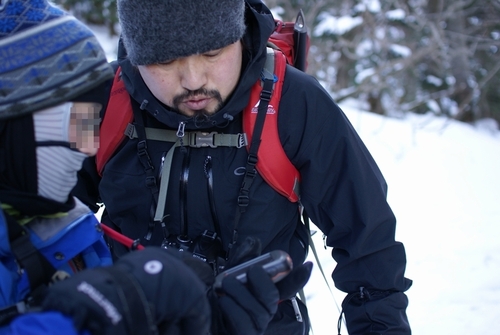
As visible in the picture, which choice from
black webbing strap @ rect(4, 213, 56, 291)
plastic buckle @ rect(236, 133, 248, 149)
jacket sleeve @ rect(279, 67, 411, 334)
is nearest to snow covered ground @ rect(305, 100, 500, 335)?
jacket sleeve @ rect(279, 67, 411, 334)

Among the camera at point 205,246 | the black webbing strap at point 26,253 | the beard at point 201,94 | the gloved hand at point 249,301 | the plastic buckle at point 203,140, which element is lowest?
the camera at point 205,246

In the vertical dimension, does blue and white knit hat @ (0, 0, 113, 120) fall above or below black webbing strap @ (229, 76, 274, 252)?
above

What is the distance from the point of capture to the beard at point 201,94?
6.68ft

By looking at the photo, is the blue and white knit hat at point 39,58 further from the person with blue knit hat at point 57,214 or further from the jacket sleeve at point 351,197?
the jacket sleeve at point 351,197

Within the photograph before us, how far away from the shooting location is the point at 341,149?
2.07m

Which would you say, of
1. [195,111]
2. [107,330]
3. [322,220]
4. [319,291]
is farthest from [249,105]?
[319,291]

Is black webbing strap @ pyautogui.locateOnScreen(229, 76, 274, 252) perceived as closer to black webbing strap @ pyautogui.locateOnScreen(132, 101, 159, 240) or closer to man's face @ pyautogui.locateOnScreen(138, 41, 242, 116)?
man's face @ pyautogui.locateOnScreen(138, 41, 242, 116)

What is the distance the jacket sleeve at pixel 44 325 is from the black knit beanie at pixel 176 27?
3.61 feet

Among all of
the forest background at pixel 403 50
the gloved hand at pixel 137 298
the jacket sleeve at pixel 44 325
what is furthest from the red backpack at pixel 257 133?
the forest background at pixel 403 50

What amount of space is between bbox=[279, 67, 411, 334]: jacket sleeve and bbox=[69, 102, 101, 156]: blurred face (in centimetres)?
76

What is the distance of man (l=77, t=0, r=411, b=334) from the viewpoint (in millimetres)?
2043

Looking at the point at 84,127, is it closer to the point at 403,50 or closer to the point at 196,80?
the point at 196,80

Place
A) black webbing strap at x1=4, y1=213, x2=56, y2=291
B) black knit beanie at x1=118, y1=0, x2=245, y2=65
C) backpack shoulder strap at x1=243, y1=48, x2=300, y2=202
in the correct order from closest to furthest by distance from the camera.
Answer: black webbing strap at x1=4, y1=213, x2=56, y2=291
black knit beanie at x1=118, y1=0, x2=245, y2=65
backpack shoulder strap at x1=243, y1=48, x2=300, y2=202

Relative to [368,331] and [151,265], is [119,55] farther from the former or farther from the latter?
[368,331]
